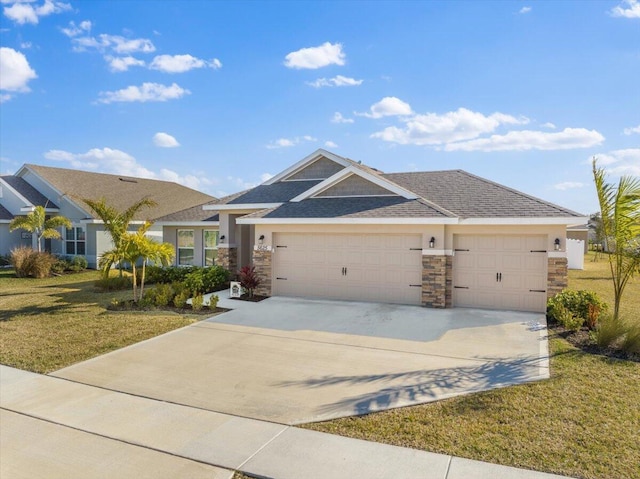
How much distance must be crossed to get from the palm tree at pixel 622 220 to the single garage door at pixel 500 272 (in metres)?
2.27

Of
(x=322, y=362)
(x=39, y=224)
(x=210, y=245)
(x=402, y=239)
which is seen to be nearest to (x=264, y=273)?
(x=402, y=239)

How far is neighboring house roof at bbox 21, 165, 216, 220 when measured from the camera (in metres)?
23.7

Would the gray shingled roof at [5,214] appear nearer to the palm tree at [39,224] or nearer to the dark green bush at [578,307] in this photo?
the palm tree at [39,224]

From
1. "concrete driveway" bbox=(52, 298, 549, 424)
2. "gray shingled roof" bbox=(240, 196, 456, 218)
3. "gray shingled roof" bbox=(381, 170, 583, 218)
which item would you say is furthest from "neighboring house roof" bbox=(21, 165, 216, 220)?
"concrete driveway" bbox=(52, 298, 549, 424)

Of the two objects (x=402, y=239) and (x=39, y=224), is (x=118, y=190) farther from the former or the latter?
(x=402, y=239)

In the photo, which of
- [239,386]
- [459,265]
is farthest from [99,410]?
[459,265]

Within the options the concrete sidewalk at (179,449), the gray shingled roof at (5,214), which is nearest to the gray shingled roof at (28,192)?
the gray shingled roof at (5,214)

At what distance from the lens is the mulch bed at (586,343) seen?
749cm

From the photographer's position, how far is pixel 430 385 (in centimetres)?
617

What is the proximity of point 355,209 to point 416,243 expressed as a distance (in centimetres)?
214

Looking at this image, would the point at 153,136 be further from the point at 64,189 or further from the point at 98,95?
Result: the point at 64,189

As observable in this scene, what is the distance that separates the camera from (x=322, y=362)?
7.29 meters

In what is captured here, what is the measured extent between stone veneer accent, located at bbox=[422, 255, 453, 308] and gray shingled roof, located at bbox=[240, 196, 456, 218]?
1.33 meters

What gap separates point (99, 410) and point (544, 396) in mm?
5984
